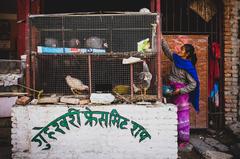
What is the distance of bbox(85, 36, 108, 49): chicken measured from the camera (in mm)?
5582

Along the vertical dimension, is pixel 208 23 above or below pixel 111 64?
above

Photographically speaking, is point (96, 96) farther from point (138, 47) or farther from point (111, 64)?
point (138, 47)

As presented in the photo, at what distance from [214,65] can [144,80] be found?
277cm

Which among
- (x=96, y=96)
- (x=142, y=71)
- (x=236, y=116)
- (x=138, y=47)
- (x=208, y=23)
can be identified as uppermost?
(x=208, y=23)

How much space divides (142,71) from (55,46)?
1.45m

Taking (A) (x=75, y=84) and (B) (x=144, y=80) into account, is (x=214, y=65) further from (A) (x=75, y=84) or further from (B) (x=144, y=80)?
(A) (x=75, y=84)

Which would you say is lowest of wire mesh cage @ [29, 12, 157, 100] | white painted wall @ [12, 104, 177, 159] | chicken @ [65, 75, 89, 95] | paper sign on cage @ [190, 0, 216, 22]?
white painted wall @ [12, 104, 177, 159]

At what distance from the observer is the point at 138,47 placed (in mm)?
5566

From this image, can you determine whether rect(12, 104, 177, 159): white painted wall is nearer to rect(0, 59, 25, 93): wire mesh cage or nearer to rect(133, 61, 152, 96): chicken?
rect(133, 61, 152, 96): chicken

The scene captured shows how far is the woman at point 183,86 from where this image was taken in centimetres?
634

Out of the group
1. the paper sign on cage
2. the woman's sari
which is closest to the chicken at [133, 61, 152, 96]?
the woman's sari

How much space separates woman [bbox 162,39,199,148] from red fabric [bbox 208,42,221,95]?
1242 millimetres

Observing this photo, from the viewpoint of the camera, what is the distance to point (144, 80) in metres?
5.64

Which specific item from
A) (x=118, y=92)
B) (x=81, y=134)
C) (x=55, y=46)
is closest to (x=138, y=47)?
(x=118, y=92)
